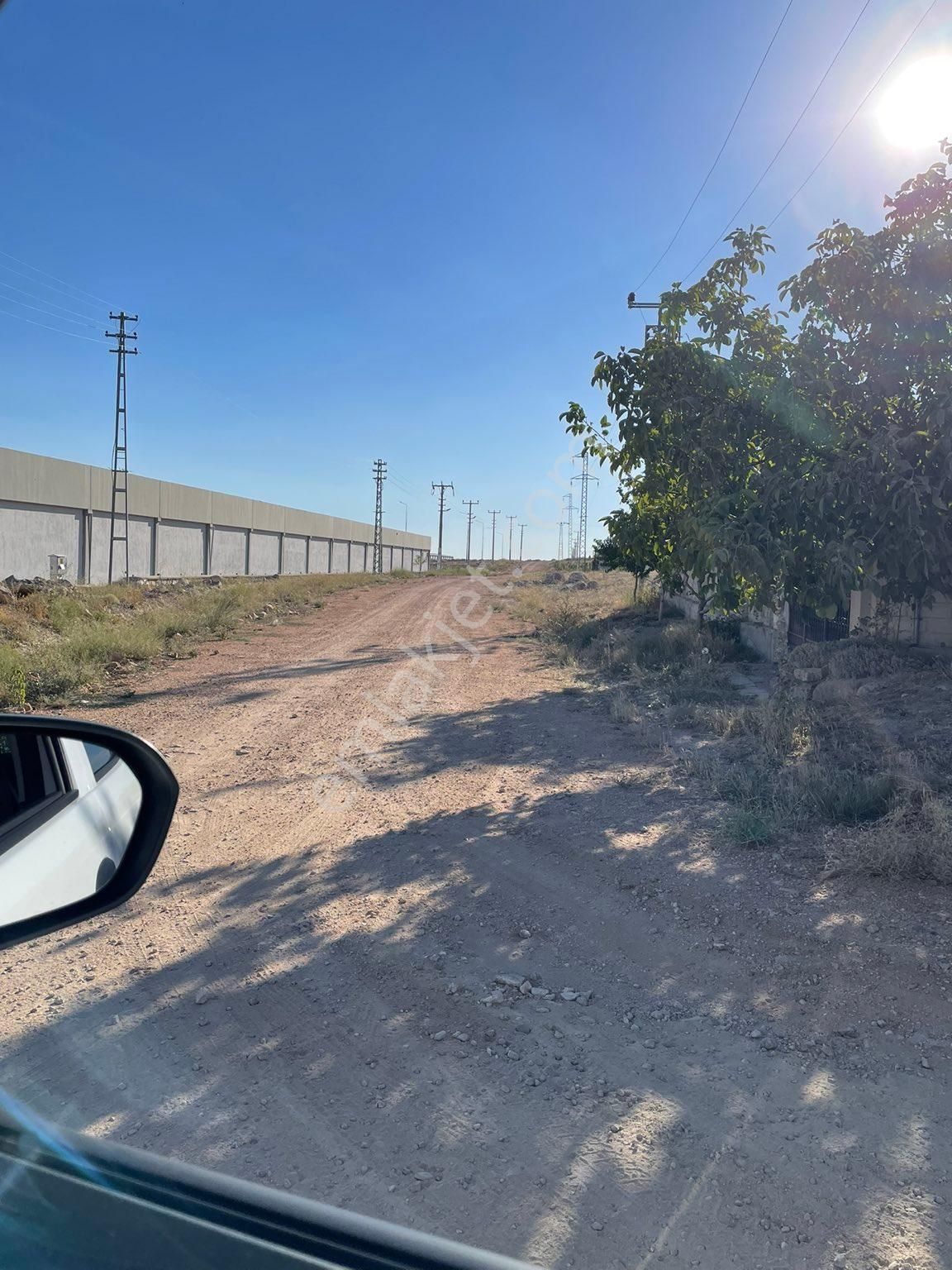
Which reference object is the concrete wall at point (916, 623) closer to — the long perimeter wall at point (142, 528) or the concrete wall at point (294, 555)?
the long perimeter wall at point (142, 528)

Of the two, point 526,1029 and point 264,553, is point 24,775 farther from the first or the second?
point 264,553

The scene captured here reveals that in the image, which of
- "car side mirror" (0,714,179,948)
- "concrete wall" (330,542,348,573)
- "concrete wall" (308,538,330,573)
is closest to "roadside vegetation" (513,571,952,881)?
"car side mirror" (0,714,179,948)

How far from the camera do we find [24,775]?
2898 mm

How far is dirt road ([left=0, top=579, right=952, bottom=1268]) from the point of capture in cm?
258

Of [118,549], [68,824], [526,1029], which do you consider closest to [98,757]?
[68,824]

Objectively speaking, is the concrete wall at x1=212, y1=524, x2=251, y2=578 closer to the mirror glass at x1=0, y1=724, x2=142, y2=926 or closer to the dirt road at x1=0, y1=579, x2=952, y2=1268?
the dirt road at x1=0, y1=579, x2=952, y2=1268

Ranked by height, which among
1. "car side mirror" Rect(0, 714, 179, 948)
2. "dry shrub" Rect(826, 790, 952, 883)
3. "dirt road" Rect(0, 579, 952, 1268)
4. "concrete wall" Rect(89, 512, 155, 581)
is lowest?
"dirt road" Rect(0, 579, 952, 1268)

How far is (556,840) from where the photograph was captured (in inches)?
236

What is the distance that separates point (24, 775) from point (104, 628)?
1455 cm

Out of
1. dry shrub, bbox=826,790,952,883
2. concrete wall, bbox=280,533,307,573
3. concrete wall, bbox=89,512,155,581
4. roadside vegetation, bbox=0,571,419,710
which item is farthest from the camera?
concrete wall, bbox=280,533,307,573

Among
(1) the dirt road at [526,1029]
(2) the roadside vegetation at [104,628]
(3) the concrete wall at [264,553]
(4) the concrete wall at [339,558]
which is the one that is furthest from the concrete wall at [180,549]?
(1) the dirt road at [526,1029]

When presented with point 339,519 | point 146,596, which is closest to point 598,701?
point 146,596

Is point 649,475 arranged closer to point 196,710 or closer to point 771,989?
point 771,989

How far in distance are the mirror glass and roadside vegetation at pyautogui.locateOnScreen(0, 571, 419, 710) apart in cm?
821
